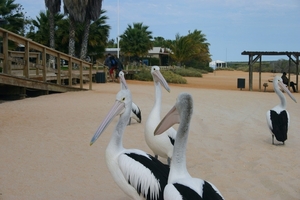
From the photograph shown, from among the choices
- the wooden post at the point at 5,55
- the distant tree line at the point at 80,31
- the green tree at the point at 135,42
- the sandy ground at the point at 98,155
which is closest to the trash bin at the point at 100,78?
the distant tree line at the point at 80,31

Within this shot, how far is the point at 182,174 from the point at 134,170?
0.57 meters

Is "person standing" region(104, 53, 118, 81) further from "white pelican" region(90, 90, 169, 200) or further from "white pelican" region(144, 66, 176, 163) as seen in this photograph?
"white pelican" region(90, 90, 169, 200)

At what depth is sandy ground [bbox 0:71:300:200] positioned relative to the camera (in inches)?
184

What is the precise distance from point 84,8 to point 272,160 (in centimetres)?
2327

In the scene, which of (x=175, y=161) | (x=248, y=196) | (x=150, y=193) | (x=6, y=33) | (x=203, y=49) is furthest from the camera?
(x=203, y=49)

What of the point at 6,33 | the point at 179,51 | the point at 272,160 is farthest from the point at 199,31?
the point at 272,160

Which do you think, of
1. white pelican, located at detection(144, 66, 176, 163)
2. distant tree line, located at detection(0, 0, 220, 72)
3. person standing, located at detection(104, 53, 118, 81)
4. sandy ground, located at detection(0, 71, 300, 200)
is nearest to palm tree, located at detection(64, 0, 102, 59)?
distant tree line, located at detection(0, 0, 220, 72)

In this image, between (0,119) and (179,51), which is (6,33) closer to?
(0,119)

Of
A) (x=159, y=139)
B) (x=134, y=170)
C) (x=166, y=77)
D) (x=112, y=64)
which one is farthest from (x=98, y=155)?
(x=166, y=77)

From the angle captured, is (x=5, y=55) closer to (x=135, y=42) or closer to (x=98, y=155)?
(x=98, y=155)

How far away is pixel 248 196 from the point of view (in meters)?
4.55

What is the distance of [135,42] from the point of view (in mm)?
47750

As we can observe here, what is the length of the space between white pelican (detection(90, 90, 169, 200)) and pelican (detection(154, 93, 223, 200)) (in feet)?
1.13

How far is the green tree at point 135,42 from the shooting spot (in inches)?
1877
